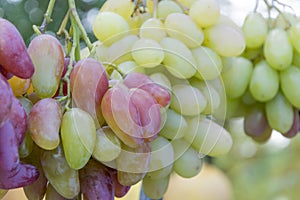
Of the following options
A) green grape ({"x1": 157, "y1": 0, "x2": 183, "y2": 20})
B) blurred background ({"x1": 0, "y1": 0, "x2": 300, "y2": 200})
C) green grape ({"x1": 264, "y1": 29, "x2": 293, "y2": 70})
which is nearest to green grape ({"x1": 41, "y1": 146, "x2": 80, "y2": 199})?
green grape ({"x1": 157, "y1": 0, "x2": 183, "y2": 20})

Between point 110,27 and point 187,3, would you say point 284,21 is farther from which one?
point 110,27

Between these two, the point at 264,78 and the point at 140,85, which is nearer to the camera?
the point at 140,85

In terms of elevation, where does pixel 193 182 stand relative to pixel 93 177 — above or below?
below

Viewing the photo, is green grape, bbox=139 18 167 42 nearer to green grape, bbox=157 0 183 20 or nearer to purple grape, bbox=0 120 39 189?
green grape, bbox=157 0 183 20

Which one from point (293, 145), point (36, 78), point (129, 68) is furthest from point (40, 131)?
point (293, 145)

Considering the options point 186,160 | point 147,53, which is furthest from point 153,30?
point 186,160

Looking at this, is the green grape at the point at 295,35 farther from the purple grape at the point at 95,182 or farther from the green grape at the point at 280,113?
the purple grape at the point at 95,182

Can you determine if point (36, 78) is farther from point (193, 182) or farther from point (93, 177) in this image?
point (193, 182)
